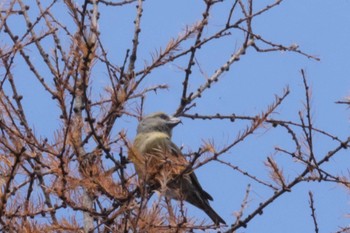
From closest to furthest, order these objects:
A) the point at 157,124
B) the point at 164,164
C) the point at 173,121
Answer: the point at 164,164 → the point at 173,121 → the point at 157,124

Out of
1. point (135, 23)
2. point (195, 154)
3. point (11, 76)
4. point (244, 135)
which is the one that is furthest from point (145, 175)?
point (135, 23)

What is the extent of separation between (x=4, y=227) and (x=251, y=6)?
172 centimetres

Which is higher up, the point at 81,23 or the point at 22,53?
the point at 22,53

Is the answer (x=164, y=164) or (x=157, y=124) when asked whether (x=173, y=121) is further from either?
(x=164, y=164)

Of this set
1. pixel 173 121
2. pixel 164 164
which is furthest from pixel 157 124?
pixel 164 164

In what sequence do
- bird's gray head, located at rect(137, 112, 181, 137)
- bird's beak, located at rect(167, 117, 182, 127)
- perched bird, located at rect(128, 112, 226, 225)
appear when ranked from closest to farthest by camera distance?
perched bird, located at rect(128, 112, 226, 225)
bird's beak, located at rect(167, 117, 182, 127)
bird's gray head, located at rect(137, 112, 181, 137)

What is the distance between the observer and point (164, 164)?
295 centimetres

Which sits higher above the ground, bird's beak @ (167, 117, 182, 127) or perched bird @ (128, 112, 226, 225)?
bird's beak @ (167, 117, 182, 127)

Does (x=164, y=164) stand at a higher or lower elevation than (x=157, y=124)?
lower

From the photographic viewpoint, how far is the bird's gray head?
5088mm

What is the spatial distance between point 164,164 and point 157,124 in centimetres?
232

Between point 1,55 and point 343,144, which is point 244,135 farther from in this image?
point 1,55

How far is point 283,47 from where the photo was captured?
13.4 feet

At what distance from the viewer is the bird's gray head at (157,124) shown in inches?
200
